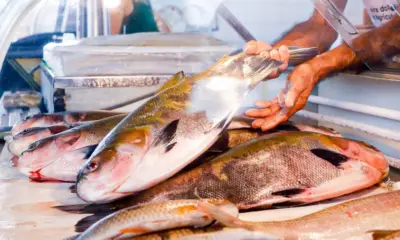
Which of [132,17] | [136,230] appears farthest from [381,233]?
[132,17]

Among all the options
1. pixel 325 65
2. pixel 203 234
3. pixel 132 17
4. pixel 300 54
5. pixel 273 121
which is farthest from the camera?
pixel 132 17

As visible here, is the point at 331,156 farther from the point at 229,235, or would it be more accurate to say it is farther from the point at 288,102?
the point at 229,235

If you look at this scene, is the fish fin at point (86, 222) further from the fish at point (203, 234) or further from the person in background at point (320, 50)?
the person in background at point (320, 50)

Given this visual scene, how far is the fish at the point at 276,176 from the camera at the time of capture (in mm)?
1624

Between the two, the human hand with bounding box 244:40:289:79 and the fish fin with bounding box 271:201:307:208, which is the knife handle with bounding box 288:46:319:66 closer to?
the human hand with bounding box 244:40:289:79

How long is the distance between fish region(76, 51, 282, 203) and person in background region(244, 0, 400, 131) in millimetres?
188

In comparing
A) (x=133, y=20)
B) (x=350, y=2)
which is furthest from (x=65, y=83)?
(x=350, y=2)

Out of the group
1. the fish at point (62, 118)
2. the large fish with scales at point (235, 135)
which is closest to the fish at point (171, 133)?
the large fish with scales at point (235, 135)

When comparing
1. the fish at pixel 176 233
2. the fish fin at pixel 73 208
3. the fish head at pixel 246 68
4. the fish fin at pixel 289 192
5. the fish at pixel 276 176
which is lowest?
the fish fin at pixel 73 208

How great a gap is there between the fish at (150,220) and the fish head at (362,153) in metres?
0.75

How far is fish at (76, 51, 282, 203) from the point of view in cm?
155

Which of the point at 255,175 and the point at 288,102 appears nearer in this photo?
the point at 255,175

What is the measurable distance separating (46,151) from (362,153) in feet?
3.78

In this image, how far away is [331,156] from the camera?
171cm
